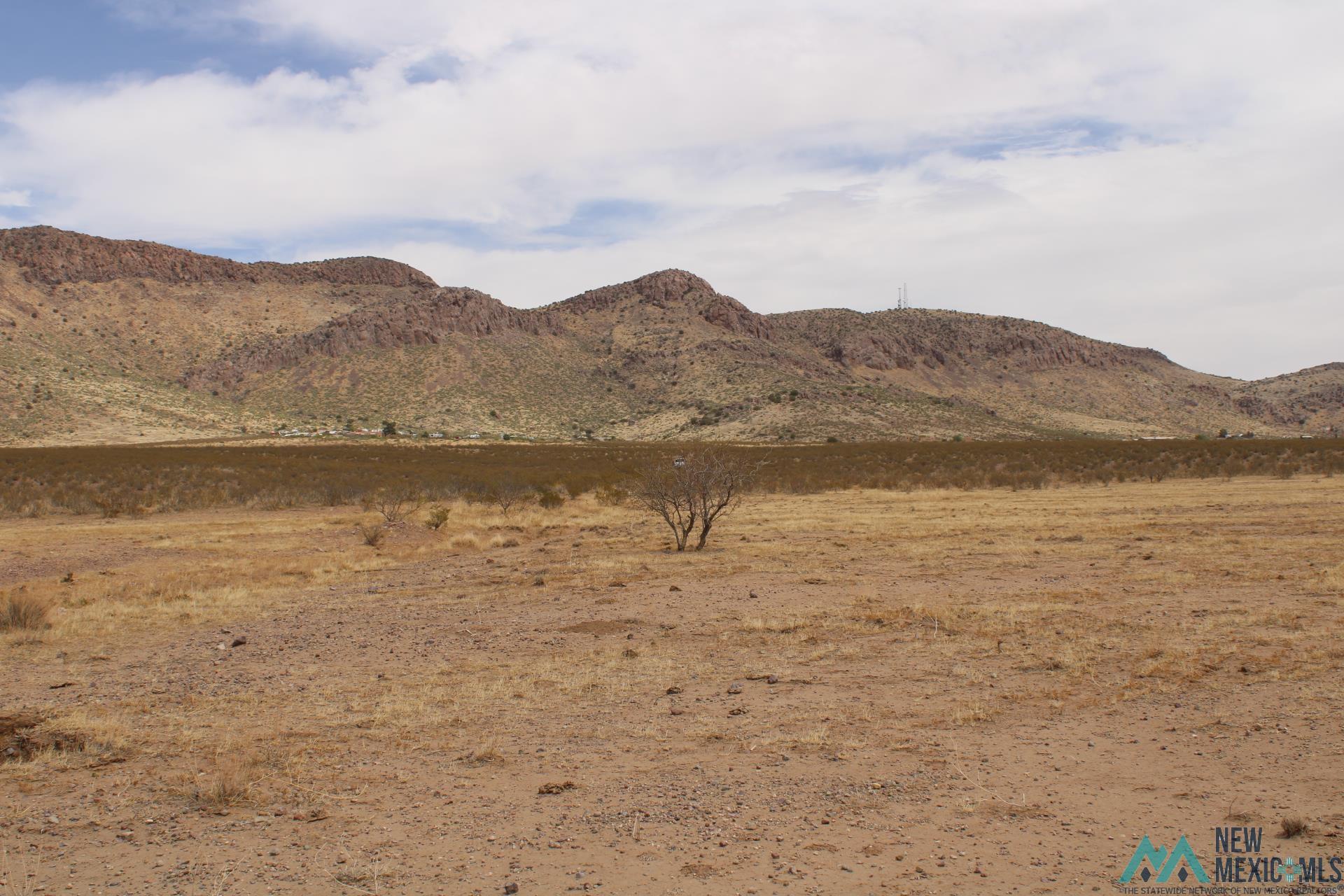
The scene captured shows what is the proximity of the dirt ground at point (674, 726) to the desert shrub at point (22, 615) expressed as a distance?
0.64 feet

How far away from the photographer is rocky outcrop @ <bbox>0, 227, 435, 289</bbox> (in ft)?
390

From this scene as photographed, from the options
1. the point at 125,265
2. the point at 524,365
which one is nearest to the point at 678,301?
the point at 524,365

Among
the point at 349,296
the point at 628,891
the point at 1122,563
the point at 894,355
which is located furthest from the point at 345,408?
the point at 628,891

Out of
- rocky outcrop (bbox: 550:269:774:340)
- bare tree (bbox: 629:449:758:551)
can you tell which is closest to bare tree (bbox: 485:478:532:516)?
bare tree (bbox: 629:449:758:551)

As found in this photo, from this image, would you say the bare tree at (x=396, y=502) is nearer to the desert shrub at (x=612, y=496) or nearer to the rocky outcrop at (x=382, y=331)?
the desert shrub at (x=612, y=496)

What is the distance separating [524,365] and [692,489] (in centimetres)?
9539

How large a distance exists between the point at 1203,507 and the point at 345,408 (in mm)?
89554

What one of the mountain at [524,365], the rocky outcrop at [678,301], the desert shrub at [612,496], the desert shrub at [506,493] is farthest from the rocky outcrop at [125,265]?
the desert shrub at [612,496]

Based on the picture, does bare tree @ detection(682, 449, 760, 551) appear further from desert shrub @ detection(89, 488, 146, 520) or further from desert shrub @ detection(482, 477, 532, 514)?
desert shrub @ detection(89, 488, 146, 520)

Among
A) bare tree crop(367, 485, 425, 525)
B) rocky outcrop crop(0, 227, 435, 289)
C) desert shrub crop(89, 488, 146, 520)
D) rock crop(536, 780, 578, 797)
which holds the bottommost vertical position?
rock crop(536, 780, 578, 797)

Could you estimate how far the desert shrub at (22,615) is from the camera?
39.3 feet

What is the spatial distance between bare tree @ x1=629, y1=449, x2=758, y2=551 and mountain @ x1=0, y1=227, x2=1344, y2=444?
2468 inches

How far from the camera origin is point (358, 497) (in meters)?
34.3

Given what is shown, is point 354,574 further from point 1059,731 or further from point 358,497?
point 358,497
